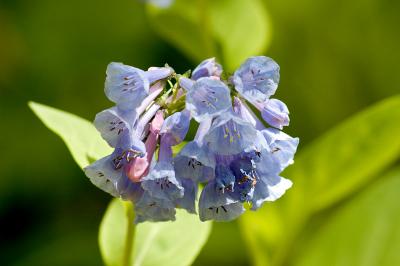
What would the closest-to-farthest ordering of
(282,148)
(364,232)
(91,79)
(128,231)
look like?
(282,148) < (128,231) < (364,232) < (91,79)

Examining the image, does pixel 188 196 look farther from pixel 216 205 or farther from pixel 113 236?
pixel 113 236

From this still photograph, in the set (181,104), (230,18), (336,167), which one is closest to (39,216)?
(230,18)

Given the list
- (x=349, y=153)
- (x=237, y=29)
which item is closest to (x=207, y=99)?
(x=349, y=153)

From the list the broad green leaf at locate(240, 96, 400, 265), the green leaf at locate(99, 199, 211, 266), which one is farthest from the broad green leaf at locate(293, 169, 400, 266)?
the green leaf at locate(99, 199, 211, 266)

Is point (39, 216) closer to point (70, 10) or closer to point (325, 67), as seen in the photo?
point (70, 10)

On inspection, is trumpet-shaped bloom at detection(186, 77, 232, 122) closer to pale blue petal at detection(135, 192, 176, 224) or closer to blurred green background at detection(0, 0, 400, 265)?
pale blue petal at detection(135, 192, 176, 224)
